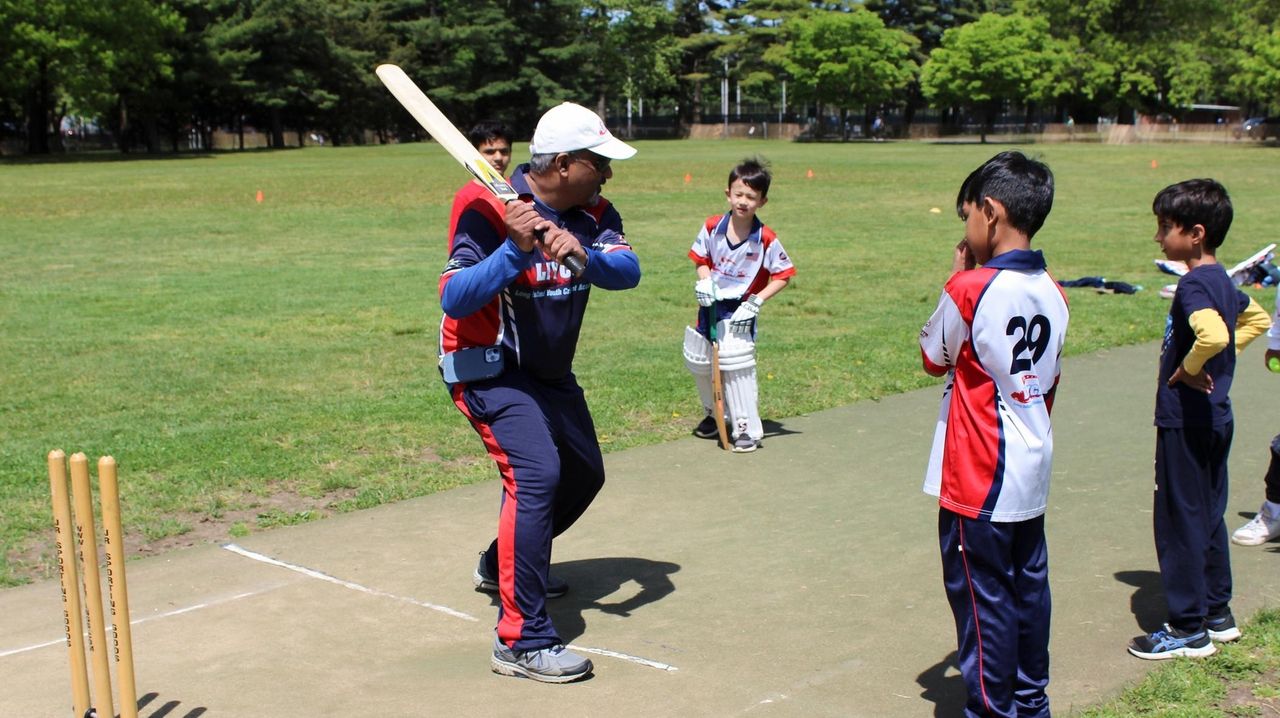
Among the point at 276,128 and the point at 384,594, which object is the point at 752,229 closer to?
the point at 384,594

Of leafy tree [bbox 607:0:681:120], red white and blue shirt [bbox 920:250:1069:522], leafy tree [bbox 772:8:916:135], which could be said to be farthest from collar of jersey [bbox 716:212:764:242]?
leafy tree [bbox 607:0:681:120]

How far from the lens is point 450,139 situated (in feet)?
15.8

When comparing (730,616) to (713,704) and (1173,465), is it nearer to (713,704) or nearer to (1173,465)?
(713,704)

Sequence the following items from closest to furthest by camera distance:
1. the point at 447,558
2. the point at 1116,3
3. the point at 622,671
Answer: the point at 622,671, the point at 447,558, the point at 1116,3

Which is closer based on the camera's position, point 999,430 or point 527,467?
point 999,430

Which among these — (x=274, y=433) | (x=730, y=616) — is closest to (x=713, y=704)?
(x=730, y=616)

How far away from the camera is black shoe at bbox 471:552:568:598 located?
5508mm

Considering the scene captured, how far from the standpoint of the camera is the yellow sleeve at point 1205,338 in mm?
4598

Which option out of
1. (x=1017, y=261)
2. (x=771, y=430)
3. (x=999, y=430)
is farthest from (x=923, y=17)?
(x=999, y=430)

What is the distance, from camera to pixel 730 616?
5250 mm

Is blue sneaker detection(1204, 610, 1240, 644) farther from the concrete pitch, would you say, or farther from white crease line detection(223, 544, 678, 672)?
white crease line detection(223, 544, 678, 672)

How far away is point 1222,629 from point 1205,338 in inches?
46.2

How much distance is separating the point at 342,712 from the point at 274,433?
15.2 feet

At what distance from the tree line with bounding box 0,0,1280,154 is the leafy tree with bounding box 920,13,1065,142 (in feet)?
0.44
